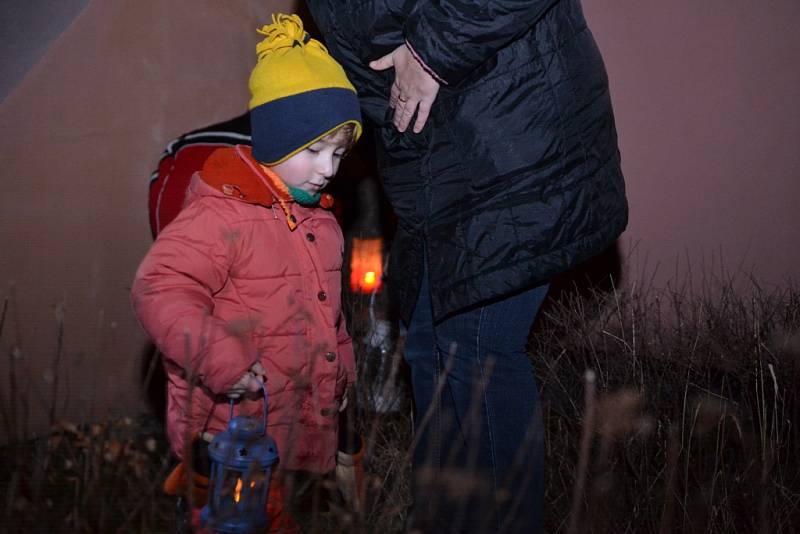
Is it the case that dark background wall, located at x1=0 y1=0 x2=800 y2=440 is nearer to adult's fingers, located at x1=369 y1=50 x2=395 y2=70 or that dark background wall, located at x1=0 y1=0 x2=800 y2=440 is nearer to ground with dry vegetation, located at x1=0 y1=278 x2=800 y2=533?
ground with dry vegetation, located at x1=0 y1=278 x2=800 y2=533

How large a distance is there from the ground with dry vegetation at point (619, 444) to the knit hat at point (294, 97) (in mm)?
633

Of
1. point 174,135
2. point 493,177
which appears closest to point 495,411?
point 493,177

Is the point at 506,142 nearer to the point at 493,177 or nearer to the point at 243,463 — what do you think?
the point at 493,177

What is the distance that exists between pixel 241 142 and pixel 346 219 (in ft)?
2.19

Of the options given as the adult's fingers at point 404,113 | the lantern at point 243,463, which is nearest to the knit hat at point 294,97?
the adult's fingers at point 404,113

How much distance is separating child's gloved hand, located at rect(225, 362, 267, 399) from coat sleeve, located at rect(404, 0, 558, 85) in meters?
0.77

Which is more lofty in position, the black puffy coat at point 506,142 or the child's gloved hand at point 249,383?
the black puffy coat at point 506,142

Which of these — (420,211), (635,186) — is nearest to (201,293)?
(420,211)

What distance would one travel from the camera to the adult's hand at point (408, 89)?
64.1 inches

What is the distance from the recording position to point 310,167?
78.7 inches

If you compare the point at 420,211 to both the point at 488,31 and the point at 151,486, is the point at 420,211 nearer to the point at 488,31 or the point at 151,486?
the point at 488,31

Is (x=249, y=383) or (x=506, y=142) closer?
(x=506, y=142)

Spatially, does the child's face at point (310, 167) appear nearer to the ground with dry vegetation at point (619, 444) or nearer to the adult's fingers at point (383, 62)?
the adult's fingers at point (383, 62)

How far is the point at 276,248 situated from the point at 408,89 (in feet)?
1.84
